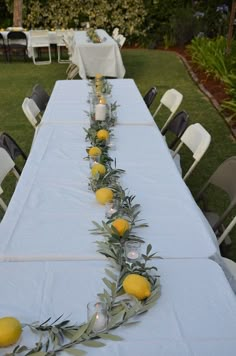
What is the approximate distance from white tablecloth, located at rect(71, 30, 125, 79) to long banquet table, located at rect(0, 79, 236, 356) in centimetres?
541

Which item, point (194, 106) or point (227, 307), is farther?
point (194, 106)

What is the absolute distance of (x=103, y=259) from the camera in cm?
171

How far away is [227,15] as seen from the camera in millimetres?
13094

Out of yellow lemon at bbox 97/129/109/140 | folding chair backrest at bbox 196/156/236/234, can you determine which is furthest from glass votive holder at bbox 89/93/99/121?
folding chair backrest at bbox 196/156/236/234

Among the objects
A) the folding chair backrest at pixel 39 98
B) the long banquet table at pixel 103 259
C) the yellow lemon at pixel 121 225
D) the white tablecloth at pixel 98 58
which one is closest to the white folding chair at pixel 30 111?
the folding chair backrest at pixel 39 98

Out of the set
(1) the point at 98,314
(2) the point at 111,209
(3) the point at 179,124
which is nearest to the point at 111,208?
(2) the point at 111,209

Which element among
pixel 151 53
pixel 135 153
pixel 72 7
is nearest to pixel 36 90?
pixel 135 153

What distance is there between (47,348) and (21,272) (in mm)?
427

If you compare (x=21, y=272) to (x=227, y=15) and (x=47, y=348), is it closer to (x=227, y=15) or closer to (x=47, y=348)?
(x=47, y=348)

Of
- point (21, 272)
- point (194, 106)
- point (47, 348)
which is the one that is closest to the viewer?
point (47, 348)

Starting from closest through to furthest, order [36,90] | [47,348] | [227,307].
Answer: [47,348]
[227,307]
[36,90]

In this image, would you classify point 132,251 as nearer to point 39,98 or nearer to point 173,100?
point 173,100

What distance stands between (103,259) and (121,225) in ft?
0.58

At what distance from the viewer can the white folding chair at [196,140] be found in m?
3.00
